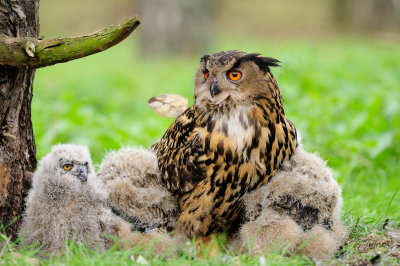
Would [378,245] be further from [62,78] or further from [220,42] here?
[220,42]

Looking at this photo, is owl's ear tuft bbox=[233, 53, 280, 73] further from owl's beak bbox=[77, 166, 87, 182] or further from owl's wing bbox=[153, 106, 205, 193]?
owl's beak bbox=[77, 166, 87, 182]

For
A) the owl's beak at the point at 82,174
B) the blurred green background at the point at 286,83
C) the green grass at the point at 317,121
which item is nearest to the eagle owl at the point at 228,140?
the green grass at the point at 317,121

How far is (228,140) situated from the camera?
134 inches

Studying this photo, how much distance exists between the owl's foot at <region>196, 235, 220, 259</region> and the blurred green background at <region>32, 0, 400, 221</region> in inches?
44.3

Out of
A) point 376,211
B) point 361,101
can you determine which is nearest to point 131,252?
point 376,211

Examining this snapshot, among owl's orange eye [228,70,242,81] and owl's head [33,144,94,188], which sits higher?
owl's orange eye [228,70,242,81]

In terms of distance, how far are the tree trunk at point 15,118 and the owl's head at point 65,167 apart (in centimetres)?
15

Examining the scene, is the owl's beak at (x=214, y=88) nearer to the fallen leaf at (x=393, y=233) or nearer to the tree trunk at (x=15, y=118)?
the tree trunk at (x=15, y=118)

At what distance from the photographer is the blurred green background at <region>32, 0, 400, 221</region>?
580 cm

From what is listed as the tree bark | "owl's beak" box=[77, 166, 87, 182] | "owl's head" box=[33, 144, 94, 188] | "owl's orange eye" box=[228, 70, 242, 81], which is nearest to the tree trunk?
the tree bark

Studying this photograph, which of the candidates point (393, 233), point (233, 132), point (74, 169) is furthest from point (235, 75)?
point (393, 233)

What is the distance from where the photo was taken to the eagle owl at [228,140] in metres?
3.40

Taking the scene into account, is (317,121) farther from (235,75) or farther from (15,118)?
(15,118)

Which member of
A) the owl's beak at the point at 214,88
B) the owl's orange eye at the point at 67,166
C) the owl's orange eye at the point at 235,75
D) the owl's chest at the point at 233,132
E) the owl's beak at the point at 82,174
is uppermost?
the owl's orange eye at the point at 235,75
